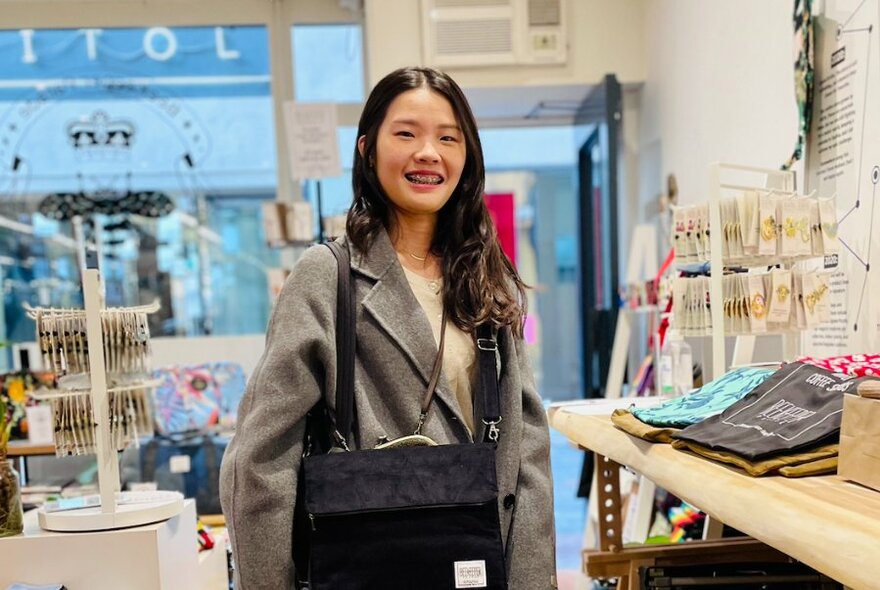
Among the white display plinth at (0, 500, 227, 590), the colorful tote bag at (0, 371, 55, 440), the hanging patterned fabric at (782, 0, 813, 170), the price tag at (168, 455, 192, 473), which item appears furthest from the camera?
the price tag at (168, 455, 192, 473)

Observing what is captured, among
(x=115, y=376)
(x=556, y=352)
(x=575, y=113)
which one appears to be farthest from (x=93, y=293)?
(x=556, y=352)

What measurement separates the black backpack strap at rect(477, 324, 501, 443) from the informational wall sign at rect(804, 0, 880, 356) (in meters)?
1.02

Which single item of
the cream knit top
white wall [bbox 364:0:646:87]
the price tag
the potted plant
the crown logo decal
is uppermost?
white wall [bbox 364:0:646:87]

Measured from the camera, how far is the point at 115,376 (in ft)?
5.70

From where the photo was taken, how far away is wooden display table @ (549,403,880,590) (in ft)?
2.44

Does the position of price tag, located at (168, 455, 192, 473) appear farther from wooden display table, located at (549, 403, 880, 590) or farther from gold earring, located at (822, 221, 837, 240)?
gold earring, located at (822, 221, 837, 240)

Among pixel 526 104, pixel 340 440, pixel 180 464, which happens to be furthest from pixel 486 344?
pixel 526 104

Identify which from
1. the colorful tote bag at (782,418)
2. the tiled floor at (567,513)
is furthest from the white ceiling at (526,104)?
the colorful tote bag at (782,418)

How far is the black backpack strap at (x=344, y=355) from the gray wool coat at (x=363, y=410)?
0.01 m

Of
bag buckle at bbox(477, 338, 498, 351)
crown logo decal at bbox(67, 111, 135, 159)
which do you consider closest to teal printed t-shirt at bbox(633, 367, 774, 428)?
bag buckle at bbox(477, 338, 498, 351)

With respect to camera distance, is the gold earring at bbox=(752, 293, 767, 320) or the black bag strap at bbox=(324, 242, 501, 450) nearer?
the black bag strap at bbox=(324, 242, 501, 450)

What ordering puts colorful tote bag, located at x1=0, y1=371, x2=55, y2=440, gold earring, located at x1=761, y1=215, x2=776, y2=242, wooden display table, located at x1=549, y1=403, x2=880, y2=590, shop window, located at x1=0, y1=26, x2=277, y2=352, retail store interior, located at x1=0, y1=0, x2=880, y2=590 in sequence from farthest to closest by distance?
shop window, located at x1=0, y1=26, x2=277, y2=352 → colorful tote bag, located at x1=0, y1=371, x2=55, y2=440 → gold earring, located at x1=761, y1=215, x2=776, y2=242 → retail store interior, located at x1=0, y1=0, x2=880, y2=590 → wooden display table, located at x1=549, y1=403, x2=880, y2=590

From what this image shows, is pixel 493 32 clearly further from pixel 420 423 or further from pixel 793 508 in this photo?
pixel 793 508

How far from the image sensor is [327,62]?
4562 millimetres
